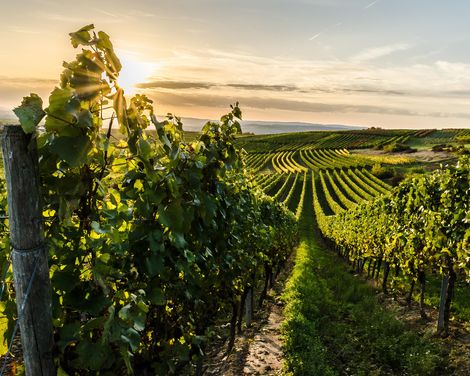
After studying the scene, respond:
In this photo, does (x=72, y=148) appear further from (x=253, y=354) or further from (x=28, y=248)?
(x=253, y=354)

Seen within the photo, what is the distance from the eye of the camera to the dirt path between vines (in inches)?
300

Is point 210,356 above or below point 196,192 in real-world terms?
below

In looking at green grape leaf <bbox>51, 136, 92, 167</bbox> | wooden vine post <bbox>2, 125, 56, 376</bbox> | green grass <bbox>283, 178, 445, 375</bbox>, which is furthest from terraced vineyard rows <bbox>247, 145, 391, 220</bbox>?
green grape leaf <bbox>51, 136, 92, 167</bbox>

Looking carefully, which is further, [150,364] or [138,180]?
[150,364]

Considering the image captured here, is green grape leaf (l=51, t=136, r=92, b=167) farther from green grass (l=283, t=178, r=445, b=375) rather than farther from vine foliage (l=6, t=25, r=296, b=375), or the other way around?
green grass (l=283, t=178, r=445, b=375)

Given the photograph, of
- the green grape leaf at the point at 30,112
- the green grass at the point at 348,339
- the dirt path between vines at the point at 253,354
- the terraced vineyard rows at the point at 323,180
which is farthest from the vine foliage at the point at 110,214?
the terraced vineyard rows at the point at 323,180

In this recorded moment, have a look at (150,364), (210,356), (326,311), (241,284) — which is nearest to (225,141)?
(150,364)

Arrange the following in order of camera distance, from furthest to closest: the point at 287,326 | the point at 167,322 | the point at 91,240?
the point at 287,326 → the point at 167,322 → the point at 91,240

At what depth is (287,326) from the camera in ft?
30.9

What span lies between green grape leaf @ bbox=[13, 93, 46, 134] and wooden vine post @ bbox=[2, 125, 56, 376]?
0.11 meters

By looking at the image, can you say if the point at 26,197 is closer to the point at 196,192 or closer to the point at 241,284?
the point at 196,192

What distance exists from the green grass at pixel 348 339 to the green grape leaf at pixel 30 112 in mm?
6924

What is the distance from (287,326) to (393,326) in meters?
2.87

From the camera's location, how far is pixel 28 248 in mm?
1630
